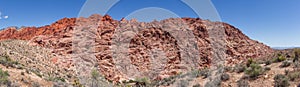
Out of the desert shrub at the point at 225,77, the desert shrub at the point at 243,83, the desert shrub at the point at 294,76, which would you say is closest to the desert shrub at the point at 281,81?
the desert shrub at the point at 294,76

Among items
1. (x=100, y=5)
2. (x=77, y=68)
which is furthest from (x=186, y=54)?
(x=100, y=5)

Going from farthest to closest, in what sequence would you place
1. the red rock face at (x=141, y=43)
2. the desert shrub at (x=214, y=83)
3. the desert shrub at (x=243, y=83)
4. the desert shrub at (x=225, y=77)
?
the red rock face at (x=141, y=43)
the desert shrub at (x=225, y=77)
the desert shrub at (x=214, y=83)
the desert shrub at (x=243, y=83)

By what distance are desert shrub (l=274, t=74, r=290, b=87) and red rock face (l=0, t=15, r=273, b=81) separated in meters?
38.7

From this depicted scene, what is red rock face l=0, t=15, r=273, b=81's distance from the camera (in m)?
54.6

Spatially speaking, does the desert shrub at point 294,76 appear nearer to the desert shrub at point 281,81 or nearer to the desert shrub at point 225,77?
the desert shrub at point 281,81

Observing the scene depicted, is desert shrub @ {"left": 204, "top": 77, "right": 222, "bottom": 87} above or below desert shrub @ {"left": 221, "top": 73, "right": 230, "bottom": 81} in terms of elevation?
below

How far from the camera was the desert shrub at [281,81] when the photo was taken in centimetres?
1058

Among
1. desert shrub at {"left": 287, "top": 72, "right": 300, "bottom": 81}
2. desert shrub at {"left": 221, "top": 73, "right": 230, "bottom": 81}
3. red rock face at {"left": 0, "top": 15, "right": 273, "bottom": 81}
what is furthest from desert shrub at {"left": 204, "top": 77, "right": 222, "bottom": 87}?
red rock face at {"left": 0, "top": 15, "right": 273, "bottom": 81}

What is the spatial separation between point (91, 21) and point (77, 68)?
22750 millimetres

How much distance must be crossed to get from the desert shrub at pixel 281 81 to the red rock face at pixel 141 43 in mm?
38696

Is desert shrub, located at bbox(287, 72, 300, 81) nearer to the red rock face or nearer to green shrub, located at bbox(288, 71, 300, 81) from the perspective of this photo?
green shrub, located at bbox(288, 71, 300, 81)

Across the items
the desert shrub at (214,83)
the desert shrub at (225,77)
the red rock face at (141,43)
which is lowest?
the desert shrub at (214,83)

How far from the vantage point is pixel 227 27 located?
74812mm

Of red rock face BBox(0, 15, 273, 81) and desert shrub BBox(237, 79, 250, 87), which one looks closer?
desert shrub BBox(237, 79, 250, 87)
